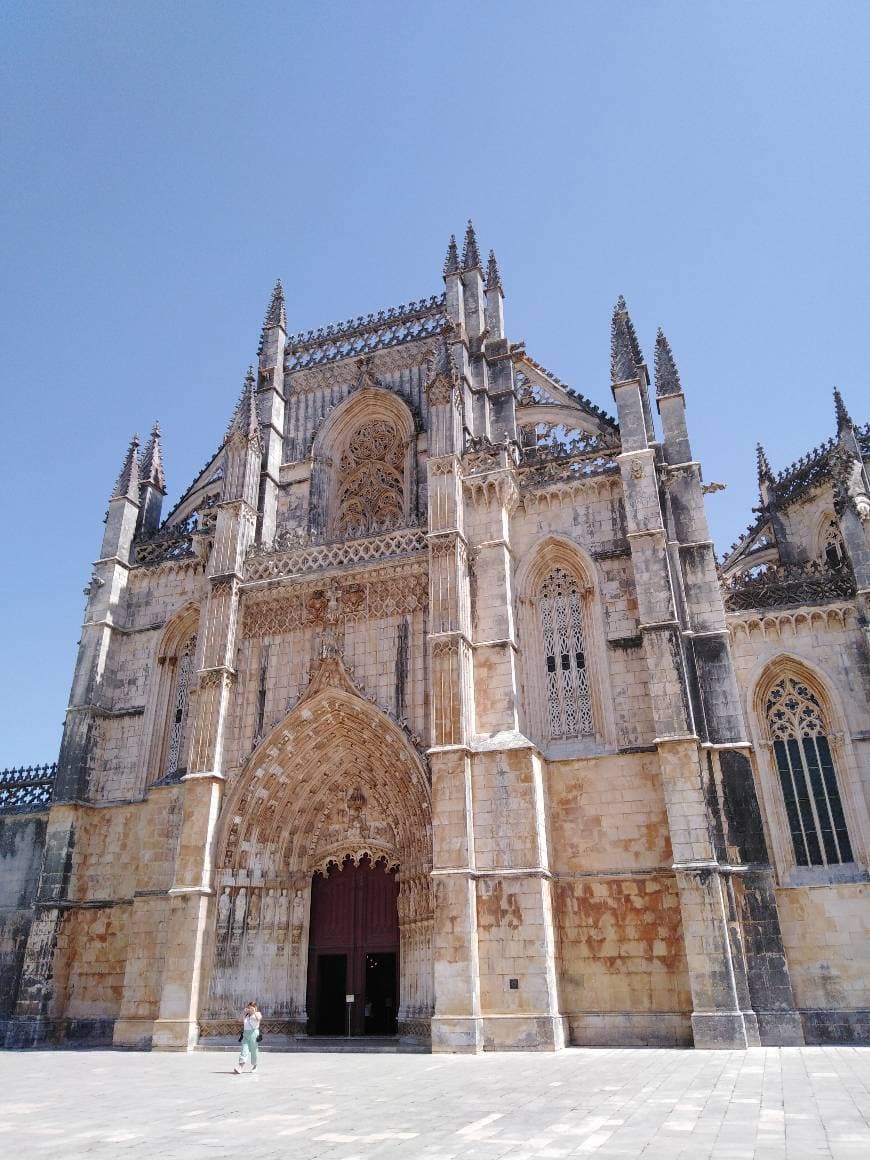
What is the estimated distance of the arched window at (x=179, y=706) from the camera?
22.1 meters

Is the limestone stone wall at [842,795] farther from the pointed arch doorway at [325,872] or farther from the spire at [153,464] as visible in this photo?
the spire at [153,464]

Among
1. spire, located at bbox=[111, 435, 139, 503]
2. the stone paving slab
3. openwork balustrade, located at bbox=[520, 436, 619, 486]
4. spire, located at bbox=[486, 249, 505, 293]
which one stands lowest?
the stone paving slab

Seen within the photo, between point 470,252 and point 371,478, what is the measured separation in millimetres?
8333

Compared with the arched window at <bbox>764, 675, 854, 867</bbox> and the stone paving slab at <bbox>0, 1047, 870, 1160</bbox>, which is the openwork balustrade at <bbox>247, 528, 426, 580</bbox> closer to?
the arched window at <bbox>764, 675, 854, 867</bbox>

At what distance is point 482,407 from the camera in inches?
935

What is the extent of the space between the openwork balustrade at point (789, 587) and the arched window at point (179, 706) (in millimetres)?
14366

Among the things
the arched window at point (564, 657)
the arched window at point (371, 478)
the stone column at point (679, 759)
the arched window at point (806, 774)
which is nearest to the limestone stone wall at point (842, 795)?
the arched window at point (806, 774)

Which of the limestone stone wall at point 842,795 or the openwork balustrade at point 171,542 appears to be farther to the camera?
the openwork balustrade at point 171,542

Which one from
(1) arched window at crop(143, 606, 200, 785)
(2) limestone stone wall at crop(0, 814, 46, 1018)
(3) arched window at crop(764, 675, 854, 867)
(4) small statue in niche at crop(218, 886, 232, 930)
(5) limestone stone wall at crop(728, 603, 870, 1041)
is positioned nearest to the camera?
(5) limestone stone wall at crop(728, 603, 870, 1041)

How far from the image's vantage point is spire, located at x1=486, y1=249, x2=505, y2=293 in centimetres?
2642

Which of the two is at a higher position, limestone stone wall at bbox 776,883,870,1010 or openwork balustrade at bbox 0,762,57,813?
openwork balustrade at bbox 0,762,57,813

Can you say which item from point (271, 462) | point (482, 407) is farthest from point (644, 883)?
point (271, 462)

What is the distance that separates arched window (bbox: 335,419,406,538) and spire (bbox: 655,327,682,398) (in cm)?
769

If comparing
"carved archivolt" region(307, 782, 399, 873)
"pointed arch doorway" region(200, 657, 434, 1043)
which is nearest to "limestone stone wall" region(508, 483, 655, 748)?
"pointed arch doorway" region(200, 657, 434, 1043)
